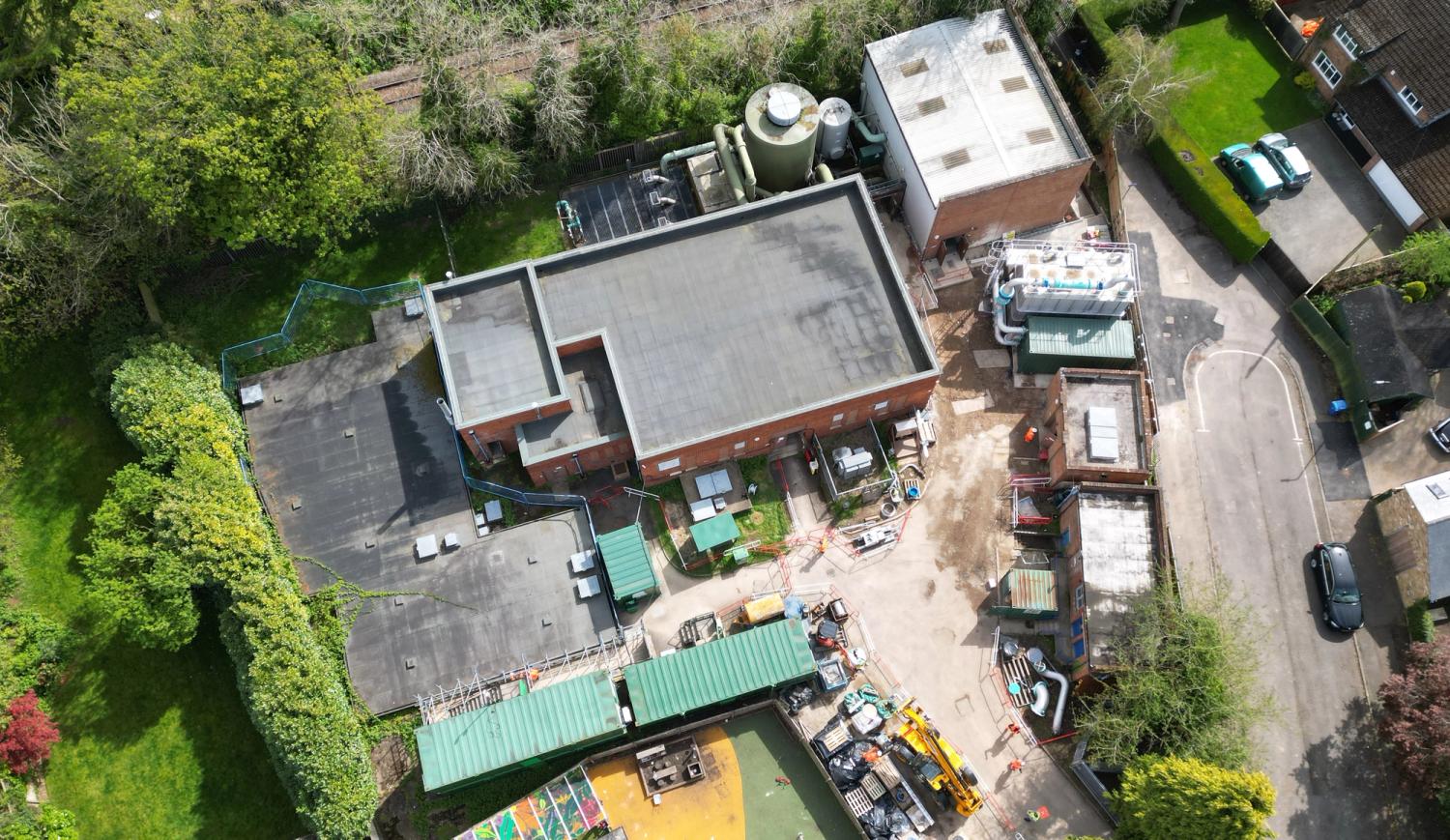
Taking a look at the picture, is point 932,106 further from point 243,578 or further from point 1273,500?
point 243,578

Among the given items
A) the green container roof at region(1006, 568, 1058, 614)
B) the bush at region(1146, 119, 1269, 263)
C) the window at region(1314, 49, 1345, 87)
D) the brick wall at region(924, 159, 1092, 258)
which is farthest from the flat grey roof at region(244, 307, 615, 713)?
the window at region(1314, 49, 1345, 87)

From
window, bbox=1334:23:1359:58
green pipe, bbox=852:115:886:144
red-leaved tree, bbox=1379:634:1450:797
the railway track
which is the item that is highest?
the railway track

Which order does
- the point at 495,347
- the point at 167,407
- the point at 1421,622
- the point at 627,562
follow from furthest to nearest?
the point at 495,347 < the point at 627,562 < the point at 1421,622 < the point at 167,407

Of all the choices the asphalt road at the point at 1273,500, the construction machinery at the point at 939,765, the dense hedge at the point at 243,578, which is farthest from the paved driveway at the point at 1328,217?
the dense hedge at the point at 243,578

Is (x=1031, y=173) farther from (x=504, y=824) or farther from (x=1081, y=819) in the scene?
(x=504, y=824)

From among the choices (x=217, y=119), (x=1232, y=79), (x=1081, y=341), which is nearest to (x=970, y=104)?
(x=1081, y=341)

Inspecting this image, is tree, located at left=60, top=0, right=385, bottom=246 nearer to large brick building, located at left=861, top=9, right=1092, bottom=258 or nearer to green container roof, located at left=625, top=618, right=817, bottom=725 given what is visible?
green container roof, located at left=625, top=618, right=817, bottom=725
